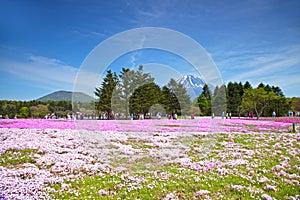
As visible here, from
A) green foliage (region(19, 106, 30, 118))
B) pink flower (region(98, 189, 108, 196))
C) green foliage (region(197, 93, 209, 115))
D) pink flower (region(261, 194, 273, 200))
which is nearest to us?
pink flower (region(261, 194, 273, 200))

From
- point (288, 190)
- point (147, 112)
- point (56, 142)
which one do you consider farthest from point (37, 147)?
point (147, 112)

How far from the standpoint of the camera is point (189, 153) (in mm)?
13352

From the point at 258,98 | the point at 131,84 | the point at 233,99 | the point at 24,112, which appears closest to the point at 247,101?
the point at 258,98

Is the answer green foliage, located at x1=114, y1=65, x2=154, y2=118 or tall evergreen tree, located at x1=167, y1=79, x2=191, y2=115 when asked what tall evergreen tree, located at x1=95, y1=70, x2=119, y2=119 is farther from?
tall evergreen tree, located at x1=167, y1=79, x2=191, y2=115

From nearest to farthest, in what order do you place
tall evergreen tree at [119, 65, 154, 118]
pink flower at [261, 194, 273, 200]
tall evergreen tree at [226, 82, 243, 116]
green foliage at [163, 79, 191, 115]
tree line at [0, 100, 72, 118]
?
pink flower at [261, 194, 273, 200] → tall evergreen tree at [119, 65, 154, 118] → green foliage at [163, 79, 191, 115] → tall evergreen tree at [226, 82, 243, 116] → tree line at [0, 100, 72, 118]

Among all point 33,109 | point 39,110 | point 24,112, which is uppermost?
point 33,109

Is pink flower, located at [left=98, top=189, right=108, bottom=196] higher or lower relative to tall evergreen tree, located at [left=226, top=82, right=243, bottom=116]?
lower

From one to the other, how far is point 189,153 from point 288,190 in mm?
6198

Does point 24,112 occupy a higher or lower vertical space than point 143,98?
lower

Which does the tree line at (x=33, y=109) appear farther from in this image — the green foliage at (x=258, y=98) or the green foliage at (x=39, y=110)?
the green foliage at (x=258, y=98)

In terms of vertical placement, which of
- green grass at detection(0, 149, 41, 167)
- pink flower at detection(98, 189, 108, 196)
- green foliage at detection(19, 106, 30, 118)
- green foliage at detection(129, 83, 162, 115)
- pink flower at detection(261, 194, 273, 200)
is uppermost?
green foliage at detection(129, 83, 162, 115)

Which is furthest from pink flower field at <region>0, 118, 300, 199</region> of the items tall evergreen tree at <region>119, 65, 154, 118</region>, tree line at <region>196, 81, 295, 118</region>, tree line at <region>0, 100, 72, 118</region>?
tree line at <region>0, 100, 72, 118</region>

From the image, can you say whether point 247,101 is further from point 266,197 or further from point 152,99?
point 266,197

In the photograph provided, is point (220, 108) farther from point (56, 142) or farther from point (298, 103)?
point (56, 142)
